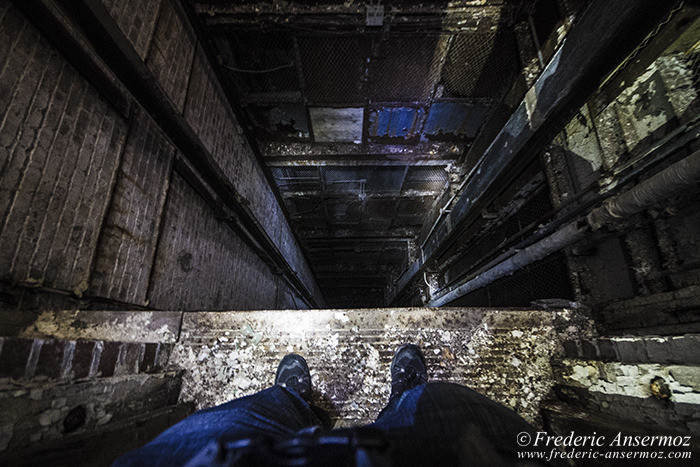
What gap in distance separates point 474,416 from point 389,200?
5.23 metres

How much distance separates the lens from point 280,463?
0.60 m

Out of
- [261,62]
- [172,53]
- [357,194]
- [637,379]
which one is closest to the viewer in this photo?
[637,379]

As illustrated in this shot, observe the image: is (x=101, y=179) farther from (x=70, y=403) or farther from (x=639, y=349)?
(x=639, y=349)

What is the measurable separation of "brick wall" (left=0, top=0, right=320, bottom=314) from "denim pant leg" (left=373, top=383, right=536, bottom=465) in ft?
5.39

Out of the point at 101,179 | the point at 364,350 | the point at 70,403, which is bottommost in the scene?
the point at 70,403

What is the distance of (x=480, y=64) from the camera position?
3189mm

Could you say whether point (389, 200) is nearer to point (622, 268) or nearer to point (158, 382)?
point (622, 268)

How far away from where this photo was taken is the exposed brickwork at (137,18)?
1619mm

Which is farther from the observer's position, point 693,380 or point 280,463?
point 693,380

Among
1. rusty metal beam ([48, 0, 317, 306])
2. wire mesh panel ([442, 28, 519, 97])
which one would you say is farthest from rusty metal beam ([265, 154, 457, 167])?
rusty metal beam ([48, 0, 317, 306])

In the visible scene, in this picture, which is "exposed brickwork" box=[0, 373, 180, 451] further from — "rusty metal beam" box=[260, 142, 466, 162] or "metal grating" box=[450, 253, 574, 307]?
"rusty metal beam" box=[260, 142, 466, 162]

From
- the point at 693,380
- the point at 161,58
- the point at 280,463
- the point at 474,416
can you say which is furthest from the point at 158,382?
the point at 693,380

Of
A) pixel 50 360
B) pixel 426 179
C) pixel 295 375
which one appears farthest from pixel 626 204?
pixel 426 179

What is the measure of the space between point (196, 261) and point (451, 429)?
8.58 feet
